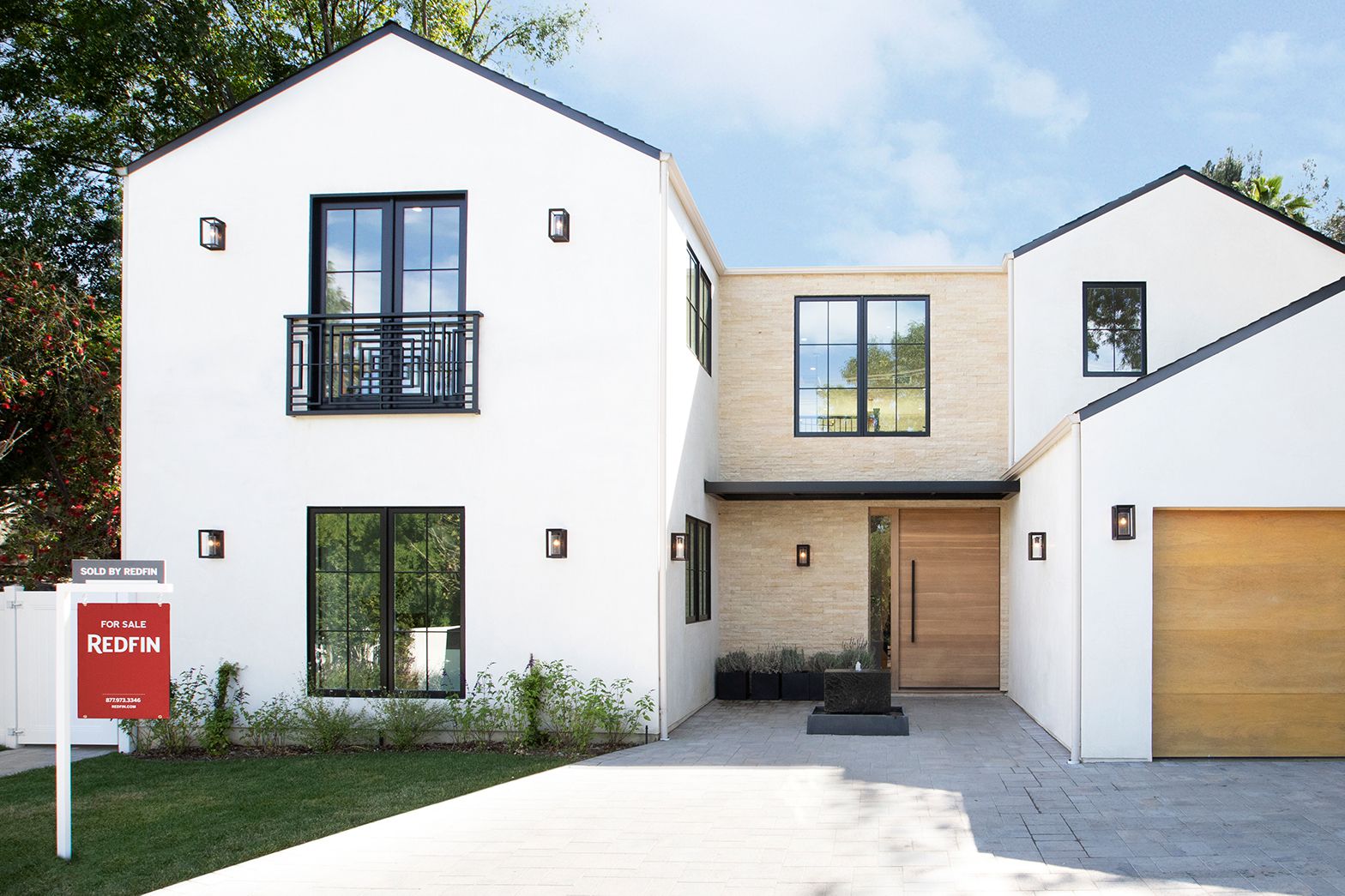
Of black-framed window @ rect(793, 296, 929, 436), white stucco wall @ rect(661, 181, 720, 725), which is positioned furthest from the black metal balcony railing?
black-framed window @ rect(793, 296, 929, 436)

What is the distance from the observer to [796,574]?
1522 centimetres

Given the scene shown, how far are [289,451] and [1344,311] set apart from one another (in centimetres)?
963

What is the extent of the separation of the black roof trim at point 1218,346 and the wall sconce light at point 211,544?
8.14 m

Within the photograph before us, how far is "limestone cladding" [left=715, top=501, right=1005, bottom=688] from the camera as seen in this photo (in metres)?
15.1

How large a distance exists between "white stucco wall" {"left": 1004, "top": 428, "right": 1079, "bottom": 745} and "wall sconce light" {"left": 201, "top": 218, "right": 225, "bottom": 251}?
836 cm

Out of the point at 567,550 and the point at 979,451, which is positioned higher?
the point at 979,451

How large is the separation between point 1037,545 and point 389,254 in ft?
23.7

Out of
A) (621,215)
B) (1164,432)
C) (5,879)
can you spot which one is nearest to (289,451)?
(621,215)

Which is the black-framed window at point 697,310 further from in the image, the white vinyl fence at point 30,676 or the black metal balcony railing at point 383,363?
the white vinyl fence at point 30,676

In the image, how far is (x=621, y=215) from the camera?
1112 centimetres

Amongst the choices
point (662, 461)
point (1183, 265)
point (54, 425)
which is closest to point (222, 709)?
point (662, 461)

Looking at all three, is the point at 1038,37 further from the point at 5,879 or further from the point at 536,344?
the point at 5,879

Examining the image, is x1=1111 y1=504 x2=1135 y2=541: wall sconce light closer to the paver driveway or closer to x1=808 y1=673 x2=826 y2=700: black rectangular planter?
the paver driveway

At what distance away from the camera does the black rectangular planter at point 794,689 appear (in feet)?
47.3
